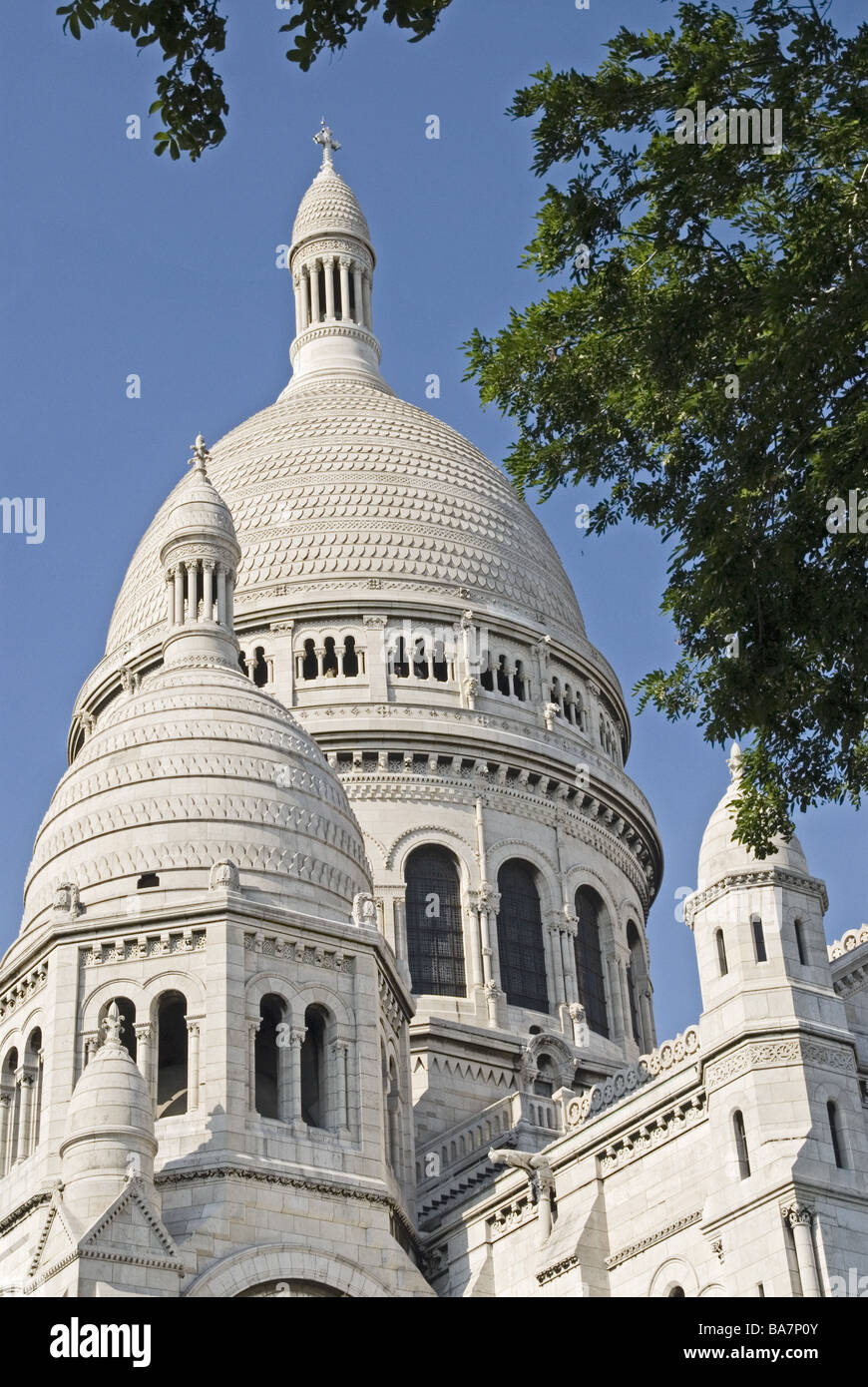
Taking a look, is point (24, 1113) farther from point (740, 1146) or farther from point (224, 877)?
point (740, 1146)

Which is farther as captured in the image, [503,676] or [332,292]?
[332,292]

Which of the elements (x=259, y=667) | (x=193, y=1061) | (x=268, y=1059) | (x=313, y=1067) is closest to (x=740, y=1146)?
(x=313, y=1067)

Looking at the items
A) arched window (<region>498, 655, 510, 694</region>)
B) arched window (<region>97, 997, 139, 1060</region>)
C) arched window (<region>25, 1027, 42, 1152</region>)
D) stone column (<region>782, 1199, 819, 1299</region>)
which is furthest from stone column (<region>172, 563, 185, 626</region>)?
stone column (<region>782, 1199, 819, 1299</region>)

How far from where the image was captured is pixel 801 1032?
1254 inches

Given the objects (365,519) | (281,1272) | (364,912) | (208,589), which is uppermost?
(365,519)

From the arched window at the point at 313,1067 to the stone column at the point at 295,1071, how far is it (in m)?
0.48

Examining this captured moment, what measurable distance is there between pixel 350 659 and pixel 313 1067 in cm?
1835

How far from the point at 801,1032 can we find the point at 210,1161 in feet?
32.7

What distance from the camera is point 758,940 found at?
33.1m

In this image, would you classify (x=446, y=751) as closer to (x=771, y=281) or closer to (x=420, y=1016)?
(x=420, y=1016)

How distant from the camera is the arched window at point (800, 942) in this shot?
33062 millimetres

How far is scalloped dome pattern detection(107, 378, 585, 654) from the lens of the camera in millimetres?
56875

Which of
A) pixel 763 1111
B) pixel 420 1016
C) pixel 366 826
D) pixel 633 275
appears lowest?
pixel 763 1111

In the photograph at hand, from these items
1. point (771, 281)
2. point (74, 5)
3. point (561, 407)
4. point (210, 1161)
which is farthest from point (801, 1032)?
point (74, 5)
